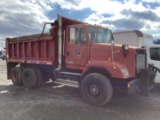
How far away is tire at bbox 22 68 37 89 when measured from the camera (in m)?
9.28

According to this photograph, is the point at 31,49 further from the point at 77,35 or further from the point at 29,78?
the point at 77,35

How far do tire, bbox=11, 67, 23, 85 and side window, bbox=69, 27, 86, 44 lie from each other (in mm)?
4011

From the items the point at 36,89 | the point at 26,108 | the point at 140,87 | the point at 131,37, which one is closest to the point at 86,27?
the point at 140,87

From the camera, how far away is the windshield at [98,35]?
24.0 feet

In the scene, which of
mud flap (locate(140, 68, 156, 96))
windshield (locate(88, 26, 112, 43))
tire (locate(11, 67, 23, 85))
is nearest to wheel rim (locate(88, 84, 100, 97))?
mud flap (locate(140, 68, 156, 96))

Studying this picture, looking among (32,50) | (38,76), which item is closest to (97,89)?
(38,76)

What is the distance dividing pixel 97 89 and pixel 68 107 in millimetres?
1098

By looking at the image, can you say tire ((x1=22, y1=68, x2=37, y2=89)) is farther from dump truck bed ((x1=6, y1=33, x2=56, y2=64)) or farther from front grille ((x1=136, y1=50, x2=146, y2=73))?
front grille ((x1=136, y1=50, x2=146, y2=73))

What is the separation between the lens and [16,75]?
412 inches

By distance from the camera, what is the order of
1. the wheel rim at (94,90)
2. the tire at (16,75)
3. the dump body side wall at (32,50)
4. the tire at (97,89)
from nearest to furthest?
1. the tire at (97,89)
2. the wheel rim at (94,90)
3. the dump body side wall at (32,50)
4. the tire at (16,75)

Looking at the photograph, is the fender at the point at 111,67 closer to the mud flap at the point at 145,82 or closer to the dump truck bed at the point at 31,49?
the mud flap at the point at 145,82

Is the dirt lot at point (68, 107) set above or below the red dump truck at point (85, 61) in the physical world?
below

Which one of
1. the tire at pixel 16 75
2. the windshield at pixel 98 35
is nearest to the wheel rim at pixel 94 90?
the windshield at pixel 98 35

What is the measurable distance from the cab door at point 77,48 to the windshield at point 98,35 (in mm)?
234
